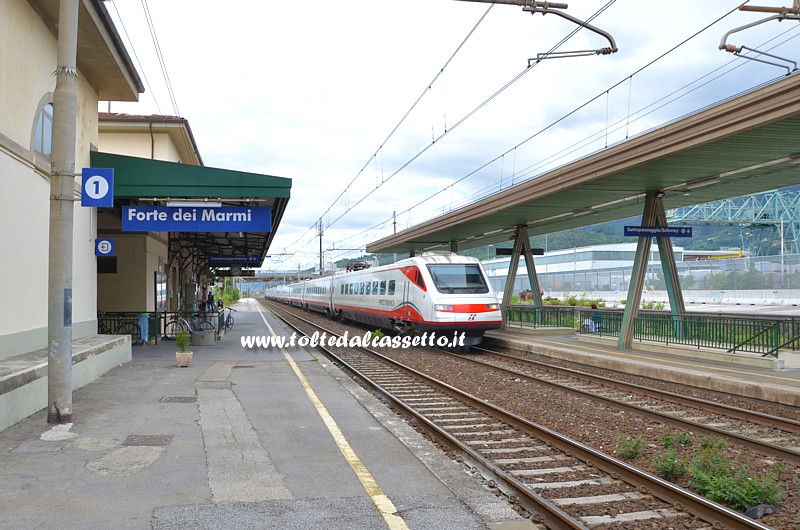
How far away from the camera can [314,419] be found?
28.8ft

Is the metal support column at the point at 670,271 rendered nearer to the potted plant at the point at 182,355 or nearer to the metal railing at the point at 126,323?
the potted plant at the point at 182,355

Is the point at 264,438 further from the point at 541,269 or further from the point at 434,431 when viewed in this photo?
the point at 541,269

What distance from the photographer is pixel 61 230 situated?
7738 millimetres

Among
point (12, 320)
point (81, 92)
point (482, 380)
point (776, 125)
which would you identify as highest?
point (81, 92)

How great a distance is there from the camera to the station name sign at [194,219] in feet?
44.9

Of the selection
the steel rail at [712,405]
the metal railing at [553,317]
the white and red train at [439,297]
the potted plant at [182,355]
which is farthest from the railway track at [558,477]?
the metal railing at [553,317]

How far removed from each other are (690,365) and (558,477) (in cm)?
906

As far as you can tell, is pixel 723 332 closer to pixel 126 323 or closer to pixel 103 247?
pixel 103 247

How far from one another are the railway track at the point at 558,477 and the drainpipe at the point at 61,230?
14.6 ft

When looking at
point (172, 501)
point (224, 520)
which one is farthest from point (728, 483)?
point (172, 501)

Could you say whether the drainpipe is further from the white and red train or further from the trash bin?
the white and red train

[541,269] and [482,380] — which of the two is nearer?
[482,380]

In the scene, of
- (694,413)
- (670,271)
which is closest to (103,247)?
(694,413)

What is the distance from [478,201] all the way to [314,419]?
14.9m
